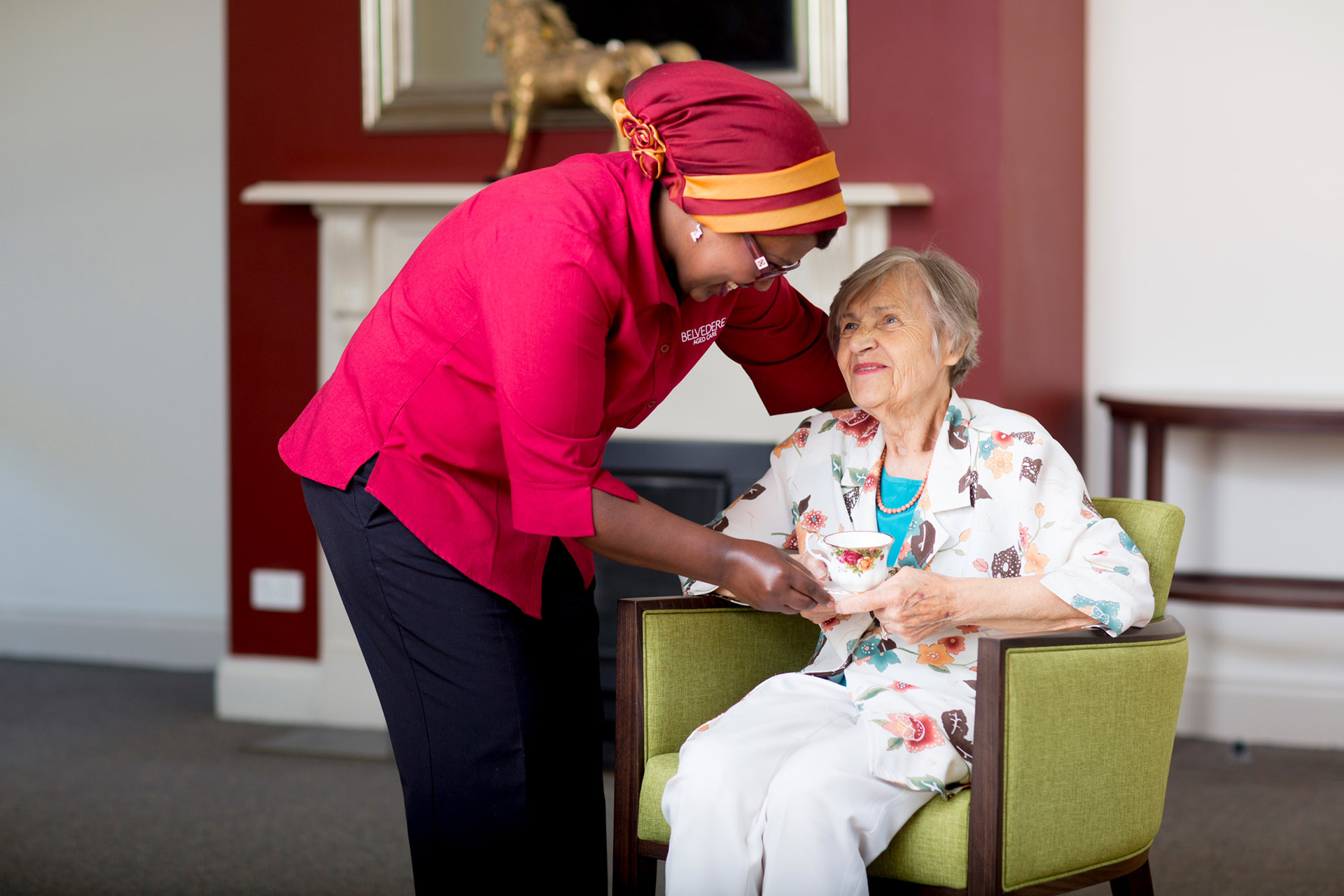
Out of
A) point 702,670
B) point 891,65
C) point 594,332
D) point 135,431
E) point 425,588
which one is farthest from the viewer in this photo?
point 135,431

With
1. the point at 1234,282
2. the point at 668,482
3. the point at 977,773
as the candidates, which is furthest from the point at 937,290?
the point at 1234,282

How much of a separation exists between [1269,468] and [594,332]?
2607 millimetres

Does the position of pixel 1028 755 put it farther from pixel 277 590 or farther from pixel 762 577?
pixel 277 590

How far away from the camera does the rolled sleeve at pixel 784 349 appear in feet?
5.90

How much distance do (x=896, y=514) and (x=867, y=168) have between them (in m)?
1.52

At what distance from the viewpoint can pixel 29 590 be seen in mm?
4375

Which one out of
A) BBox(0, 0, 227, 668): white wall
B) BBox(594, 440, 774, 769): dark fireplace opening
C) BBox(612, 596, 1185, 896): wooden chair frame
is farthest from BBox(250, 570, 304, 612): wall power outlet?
BBox(612, 596, 1185, 896): wooden chair frame

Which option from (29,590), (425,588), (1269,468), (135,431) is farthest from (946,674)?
(29,590)

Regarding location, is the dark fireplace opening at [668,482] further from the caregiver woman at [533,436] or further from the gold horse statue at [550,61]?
the caregiver woman at [533,436]

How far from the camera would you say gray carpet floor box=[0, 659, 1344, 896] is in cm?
245

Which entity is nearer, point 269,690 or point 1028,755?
point 1028,755

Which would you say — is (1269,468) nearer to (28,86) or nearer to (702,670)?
(702,670)

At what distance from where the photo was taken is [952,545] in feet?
5.65

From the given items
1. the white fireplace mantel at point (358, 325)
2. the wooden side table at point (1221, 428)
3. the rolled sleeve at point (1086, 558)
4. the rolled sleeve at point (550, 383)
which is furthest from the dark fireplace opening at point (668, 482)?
the rolled sleeve at point (550, 383)
